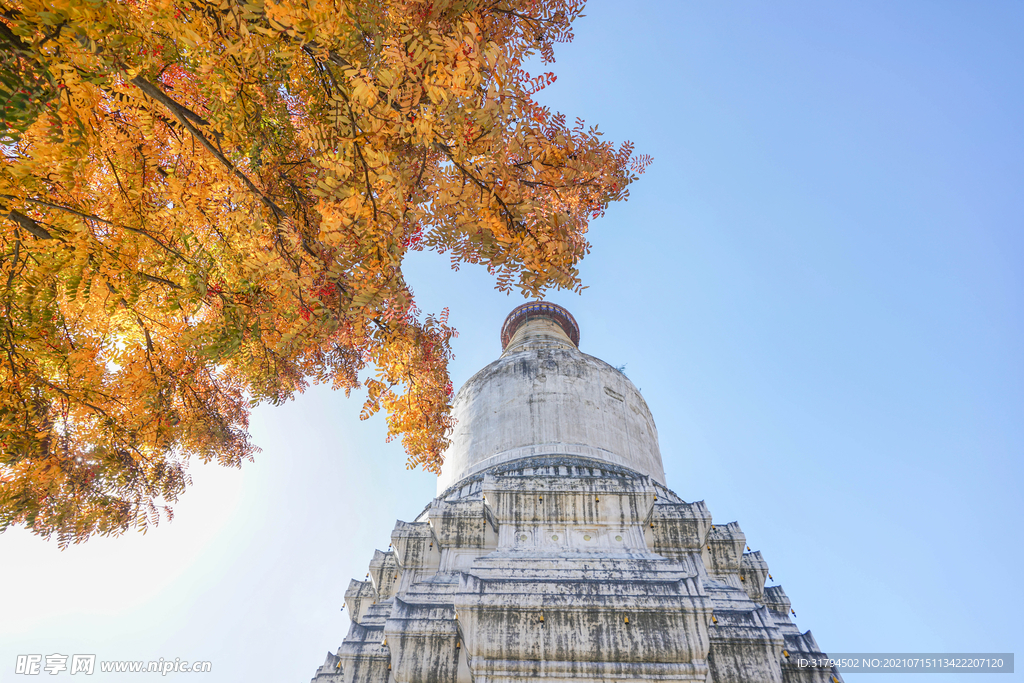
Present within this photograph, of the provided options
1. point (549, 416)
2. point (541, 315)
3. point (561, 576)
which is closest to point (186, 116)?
point (561, 576)

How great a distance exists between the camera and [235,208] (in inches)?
224

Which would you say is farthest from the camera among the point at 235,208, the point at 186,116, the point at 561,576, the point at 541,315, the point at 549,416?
the point at 541,315

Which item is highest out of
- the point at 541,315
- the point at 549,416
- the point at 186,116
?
the point at 541,315

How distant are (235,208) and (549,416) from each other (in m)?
8.19

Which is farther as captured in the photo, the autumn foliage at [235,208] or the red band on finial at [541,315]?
the red band on finial at [541,315]

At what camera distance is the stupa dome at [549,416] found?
12062 mm

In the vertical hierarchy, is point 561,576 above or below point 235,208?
below

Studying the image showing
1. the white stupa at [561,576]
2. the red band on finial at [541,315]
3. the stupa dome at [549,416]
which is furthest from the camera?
the red band on finial at [541,315]

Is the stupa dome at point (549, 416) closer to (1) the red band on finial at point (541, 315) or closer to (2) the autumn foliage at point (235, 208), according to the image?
(1) the red band on finial at point (541, 315)

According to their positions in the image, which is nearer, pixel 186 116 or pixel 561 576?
pixel 186 116

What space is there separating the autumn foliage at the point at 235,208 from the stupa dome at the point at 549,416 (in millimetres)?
5410

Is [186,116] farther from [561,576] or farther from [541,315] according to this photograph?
[541,315]

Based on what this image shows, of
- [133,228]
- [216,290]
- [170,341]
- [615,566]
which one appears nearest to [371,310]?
[216,290]

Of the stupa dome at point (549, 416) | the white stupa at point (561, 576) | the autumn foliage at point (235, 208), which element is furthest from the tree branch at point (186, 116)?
the stupa dome at point (549, 416)
